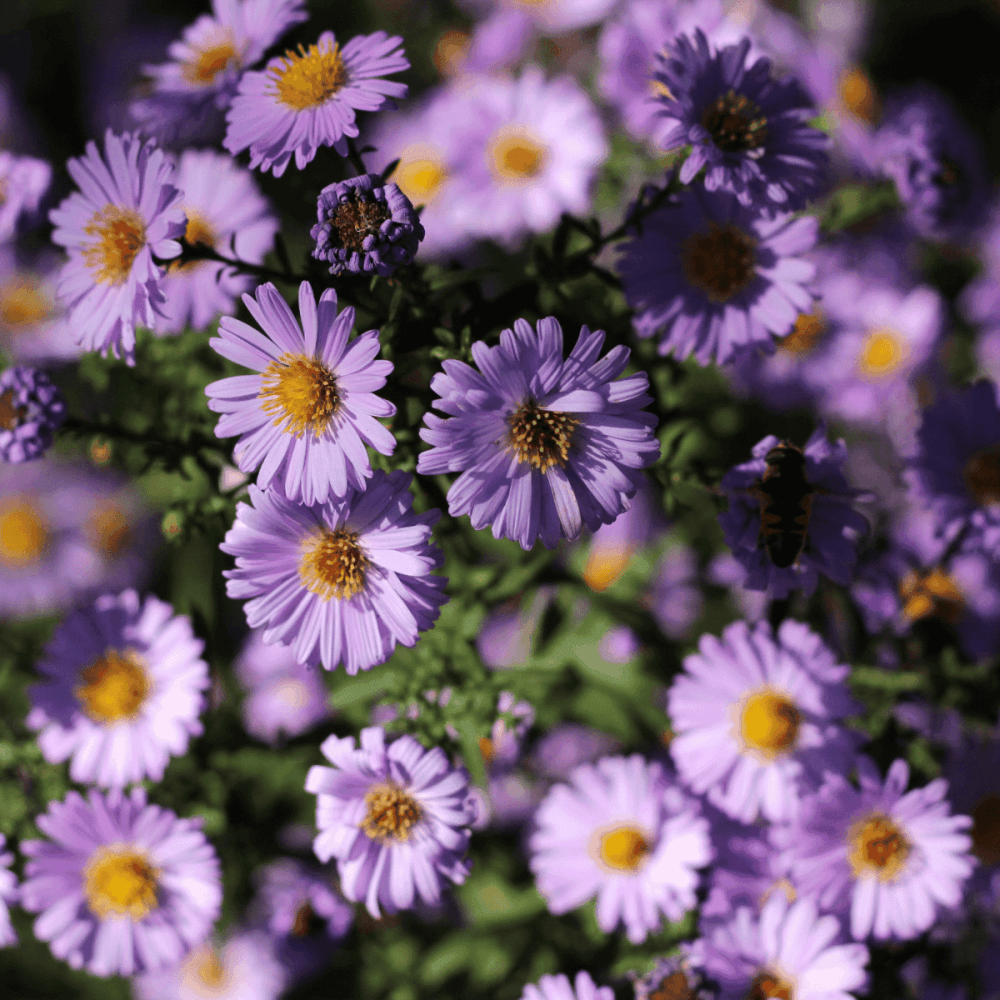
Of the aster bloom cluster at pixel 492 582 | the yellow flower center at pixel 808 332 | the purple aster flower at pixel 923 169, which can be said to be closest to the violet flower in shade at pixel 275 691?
the aster bloom cluster at pixel 492 582

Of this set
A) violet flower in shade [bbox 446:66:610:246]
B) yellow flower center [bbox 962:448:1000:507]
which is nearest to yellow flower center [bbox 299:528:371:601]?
yellow flower center [bbox 962:448:1000:507]

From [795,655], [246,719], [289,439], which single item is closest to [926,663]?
[795,655]

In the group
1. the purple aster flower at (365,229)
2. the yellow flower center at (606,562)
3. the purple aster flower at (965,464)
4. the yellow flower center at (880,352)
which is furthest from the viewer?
the yellow flower center at (880,352)

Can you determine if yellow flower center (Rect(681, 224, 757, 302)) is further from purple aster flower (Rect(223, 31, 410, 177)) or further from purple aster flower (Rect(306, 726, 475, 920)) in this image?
purple aster flower (Rect(306, 726, 475, 920))

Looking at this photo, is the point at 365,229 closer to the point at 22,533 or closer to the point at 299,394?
the point at 299,394

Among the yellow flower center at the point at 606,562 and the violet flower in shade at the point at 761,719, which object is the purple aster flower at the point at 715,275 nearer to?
the violet flower in shade at the point at 761,719

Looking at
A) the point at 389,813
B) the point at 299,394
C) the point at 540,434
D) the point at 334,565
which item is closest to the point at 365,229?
the point at 299,394

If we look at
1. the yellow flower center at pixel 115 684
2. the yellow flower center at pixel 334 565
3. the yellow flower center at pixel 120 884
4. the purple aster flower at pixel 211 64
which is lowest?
the yellow flower center at pixel 120 884
